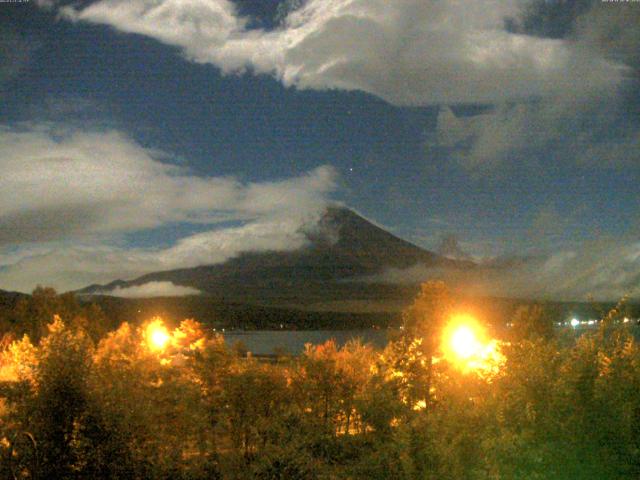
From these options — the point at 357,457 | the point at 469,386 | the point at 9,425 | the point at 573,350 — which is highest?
the point at 573,350

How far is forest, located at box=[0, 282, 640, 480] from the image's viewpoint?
1031 centimetres

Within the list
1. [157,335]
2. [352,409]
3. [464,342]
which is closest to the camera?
[464,342]

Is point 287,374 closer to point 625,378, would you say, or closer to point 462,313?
point 462,313

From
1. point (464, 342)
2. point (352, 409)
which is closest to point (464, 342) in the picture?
point (464, 342)

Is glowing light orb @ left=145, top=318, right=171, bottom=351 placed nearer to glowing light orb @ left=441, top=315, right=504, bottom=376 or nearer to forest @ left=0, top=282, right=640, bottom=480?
forest @ left=0, top=282, right=640, bottom=480

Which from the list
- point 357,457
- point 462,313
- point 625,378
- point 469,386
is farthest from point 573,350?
point 462,313

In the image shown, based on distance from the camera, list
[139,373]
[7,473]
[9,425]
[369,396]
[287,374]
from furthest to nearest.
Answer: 1. [287,374]
2. [139,373]
3. [369,396]
4. [9,425]
5. [7,473]

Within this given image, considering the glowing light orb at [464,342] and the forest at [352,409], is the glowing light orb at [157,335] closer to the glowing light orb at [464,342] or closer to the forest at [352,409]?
the forest at [352,409]

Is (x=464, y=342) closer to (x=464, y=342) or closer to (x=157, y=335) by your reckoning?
(x=464, y=342)

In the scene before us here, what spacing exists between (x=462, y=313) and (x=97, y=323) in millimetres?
38059

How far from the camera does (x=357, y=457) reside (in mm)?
14492

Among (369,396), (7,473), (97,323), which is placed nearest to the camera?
(7,473)

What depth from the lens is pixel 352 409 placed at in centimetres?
1836

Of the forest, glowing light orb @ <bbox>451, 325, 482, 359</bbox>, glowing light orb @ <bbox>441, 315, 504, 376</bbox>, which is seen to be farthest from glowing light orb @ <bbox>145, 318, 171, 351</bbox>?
glowing light orb @ <bbox>451, 325, 482, 359</bbox>
